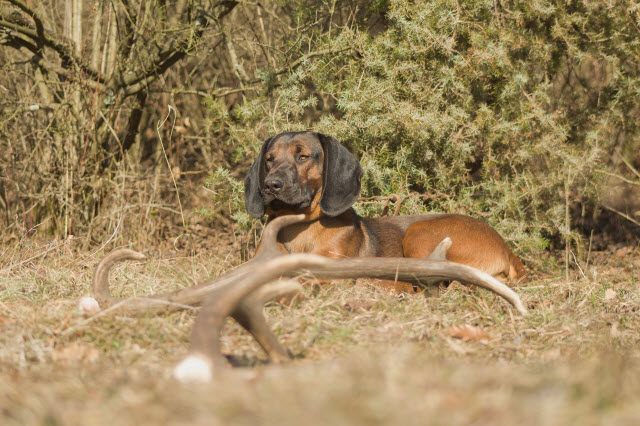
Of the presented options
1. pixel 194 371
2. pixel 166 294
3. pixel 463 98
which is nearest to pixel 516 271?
pixel 463 98

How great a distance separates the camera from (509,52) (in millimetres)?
5863

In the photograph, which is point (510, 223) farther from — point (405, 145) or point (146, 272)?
point (146, 272)

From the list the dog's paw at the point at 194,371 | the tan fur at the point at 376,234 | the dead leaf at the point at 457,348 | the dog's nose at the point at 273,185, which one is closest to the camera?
the dog's paw at the point at 194,371

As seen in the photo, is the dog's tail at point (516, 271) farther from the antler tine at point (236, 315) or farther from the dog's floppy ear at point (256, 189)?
the antler tine at point (236, 315)

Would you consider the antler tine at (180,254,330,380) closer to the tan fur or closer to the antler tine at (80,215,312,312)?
the antler tine at (80,215,312,312)

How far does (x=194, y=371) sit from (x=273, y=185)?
2551 millimetres

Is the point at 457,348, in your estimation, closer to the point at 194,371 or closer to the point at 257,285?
the point at 257,285

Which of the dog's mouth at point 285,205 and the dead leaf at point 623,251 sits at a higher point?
the dog's mouth at point 285,205

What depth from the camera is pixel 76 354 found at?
2531mm

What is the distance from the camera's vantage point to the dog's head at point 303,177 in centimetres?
435

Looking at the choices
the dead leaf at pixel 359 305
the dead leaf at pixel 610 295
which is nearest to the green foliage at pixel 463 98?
the dead leaf at pixel 610 295

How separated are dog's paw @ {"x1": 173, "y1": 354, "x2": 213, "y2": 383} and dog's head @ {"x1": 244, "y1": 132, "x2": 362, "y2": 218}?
251 cm

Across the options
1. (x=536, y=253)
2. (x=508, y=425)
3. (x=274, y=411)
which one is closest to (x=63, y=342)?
(x=274, y=411)

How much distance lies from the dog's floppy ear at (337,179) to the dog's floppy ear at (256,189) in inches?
19.3
